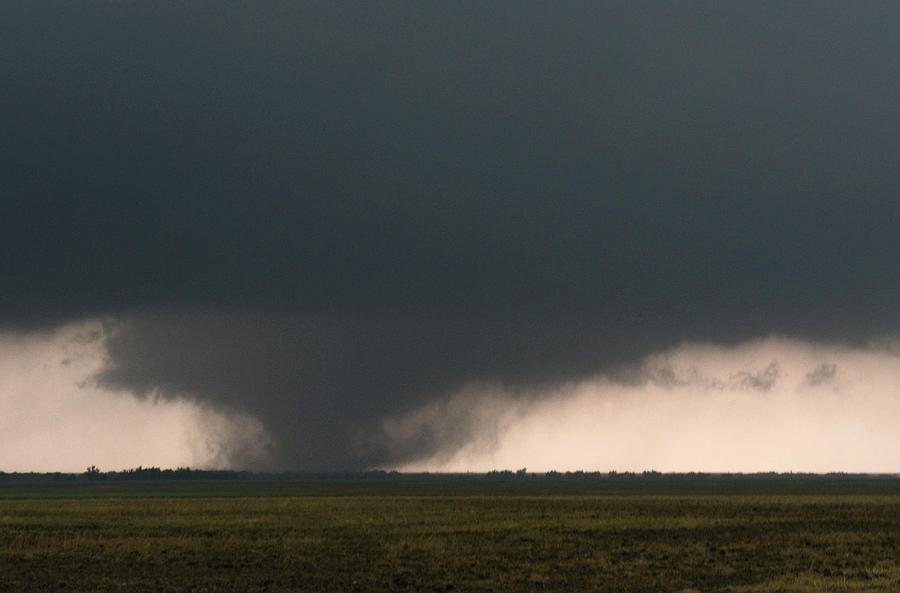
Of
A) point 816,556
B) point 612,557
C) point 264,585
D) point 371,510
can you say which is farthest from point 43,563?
point 371,510

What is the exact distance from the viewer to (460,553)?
47.6 m

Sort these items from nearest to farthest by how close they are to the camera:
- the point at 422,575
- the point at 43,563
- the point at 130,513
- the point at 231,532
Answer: the point at 422,575 → the point at 43,563 → the point at 231,532 → the point at 130,513

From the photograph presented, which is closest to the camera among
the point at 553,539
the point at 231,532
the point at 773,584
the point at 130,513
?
the point at 773,584

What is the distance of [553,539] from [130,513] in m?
43.8

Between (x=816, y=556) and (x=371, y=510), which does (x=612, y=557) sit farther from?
(x=371, y=510)

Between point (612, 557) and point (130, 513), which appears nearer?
point (612, 557)

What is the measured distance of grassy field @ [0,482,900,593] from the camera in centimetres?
3784

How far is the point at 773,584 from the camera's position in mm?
37062

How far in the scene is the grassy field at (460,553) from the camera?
37844 mm

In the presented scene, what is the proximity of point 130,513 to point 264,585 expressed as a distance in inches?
2024

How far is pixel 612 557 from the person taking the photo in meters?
46.1

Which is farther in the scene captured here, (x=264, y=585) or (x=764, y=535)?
(x=764, y=535)

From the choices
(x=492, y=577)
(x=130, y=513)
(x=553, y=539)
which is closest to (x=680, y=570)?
(x=492, y=577)

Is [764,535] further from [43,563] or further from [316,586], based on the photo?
[43,563]
